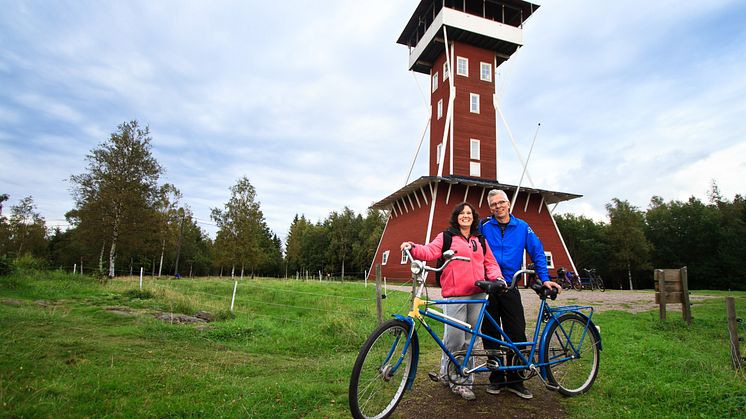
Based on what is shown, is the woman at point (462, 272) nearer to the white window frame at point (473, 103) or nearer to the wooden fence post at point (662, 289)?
the wooden fence post at point (662, 289)

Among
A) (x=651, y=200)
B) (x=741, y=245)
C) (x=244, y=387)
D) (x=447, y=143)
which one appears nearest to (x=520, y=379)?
(x=244, y=387)

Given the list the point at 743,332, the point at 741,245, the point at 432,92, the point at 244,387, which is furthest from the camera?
the point at 741,245

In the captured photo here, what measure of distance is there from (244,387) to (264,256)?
3298 centimetres

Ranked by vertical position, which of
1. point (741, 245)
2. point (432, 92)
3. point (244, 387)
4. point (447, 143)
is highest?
point (432, 92)

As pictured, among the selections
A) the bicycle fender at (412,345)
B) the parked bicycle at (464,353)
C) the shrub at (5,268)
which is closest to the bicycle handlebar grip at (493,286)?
the parked bicycle at (464,353)

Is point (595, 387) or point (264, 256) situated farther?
point (264, 256)

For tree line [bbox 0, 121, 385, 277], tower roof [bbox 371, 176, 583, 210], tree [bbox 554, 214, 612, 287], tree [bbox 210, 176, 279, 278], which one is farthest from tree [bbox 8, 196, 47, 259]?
tree [bbox 554, 214, 612, 287]

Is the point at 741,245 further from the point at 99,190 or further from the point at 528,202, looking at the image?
the point at 99,190

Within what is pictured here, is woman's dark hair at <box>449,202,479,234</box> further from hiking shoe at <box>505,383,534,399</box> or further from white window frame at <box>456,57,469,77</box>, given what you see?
white window frame at <box>456,57,469,77</box>

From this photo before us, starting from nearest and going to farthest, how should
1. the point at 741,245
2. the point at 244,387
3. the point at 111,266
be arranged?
the point at 244,387, the point at 111,266, the point at 741,245

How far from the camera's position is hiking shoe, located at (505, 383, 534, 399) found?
378cm

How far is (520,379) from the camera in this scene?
12.5 feet

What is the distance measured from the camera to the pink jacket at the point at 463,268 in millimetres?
3762

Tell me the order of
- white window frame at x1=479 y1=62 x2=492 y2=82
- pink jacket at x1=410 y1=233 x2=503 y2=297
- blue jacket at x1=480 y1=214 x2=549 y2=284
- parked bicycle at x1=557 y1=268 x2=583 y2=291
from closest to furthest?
pink jacket at x1=410 y1=233 x2=503 y2=297, blue jacket at x1=480 y1=214 x2=549 y2=284, parked bicycle at x1=557 y1=268 x2=583 y2=291, white window frame at x1=479 y1=62 x2=492 y2=82
